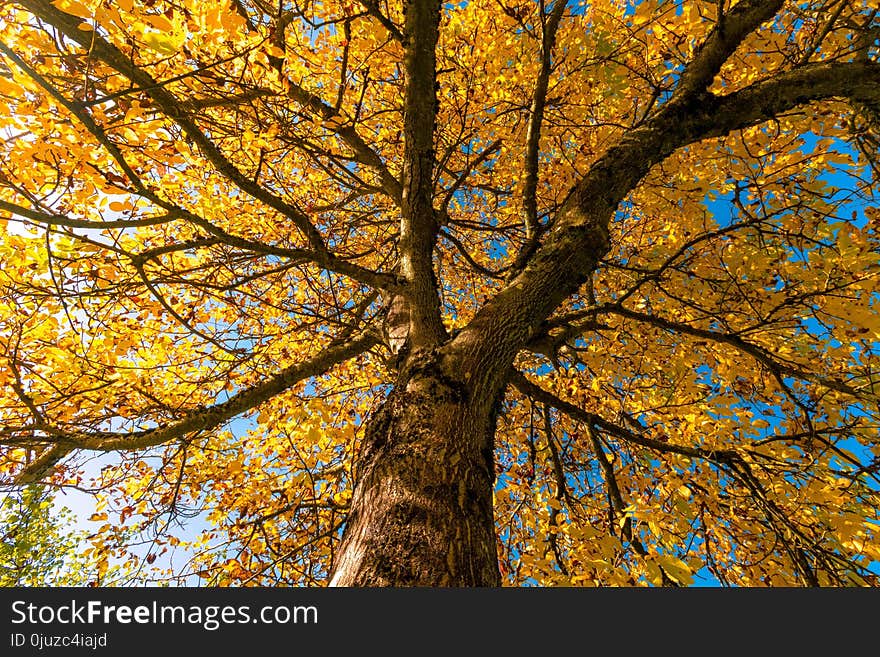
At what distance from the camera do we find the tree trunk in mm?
1362

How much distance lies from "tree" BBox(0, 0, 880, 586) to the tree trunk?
1 centimetres

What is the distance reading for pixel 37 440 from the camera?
7.72ft

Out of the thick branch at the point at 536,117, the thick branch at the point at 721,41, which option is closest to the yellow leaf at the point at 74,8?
the thick branch at the point at 536,117

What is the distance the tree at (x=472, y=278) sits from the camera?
2076 millimetres

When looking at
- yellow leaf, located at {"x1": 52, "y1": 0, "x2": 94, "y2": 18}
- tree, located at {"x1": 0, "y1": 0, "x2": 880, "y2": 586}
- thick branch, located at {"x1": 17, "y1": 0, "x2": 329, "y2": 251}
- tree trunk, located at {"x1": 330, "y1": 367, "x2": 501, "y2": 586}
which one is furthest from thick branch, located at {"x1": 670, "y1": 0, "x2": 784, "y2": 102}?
yellow leaf, located at {"x1": 52, "y1": 0, "x2": 94, "y2": 18}

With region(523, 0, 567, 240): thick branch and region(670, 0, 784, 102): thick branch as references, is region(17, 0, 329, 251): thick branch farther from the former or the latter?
region(670, 0, 784, 102): thick branch

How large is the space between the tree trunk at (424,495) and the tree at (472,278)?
1cm

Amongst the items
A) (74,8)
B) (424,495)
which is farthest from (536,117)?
(424,495)

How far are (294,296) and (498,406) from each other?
3897mm

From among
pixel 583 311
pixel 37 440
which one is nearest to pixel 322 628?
pixel 37 440

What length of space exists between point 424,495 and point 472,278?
175 inches

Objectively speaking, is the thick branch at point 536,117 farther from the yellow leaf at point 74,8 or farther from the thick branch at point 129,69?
the yellow leaf at point 74,8

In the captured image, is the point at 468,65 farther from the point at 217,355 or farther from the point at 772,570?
the point at 772,570

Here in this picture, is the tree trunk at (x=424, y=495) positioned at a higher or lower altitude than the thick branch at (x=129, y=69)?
lower
